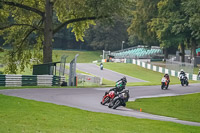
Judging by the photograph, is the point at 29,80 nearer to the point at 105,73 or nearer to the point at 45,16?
the point at 45,16

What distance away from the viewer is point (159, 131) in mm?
12594

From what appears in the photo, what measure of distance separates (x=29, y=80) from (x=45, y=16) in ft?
29.1

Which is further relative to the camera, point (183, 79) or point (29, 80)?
point (183, 79)

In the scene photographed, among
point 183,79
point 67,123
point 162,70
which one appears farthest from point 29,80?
point 162,70

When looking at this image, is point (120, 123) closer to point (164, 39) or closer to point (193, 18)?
point (193, 18)

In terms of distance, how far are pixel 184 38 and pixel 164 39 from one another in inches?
126

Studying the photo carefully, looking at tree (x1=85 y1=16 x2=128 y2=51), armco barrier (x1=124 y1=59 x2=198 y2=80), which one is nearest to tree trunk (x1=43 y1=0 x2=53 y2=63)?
armco barrier (x1=124 y1=59 x2=198 y2=80)

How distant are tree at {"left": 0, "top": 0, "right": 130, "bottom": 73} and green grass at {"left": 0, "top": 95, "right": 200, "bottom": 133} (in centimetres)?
1836

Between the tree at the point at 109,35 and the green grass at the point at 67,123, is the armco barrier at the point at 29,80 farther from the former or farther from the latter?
the tree at the point at 109,35

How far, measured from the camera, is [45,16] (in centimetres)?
3638

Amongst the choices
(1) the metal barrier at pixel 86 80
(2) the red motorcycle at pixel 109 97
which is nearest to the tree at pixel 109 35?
(1) the metal barrier at pixel 86 80

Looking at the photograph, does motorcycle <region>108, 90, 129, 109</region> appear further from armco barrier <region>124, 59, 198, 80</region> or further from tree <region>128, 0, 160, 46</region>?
tree <region>128, 0, 160, 46</region>

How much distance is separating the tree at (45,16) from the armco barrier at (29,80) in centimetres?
635

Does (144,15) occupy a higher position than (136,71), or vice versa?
(144,15)
